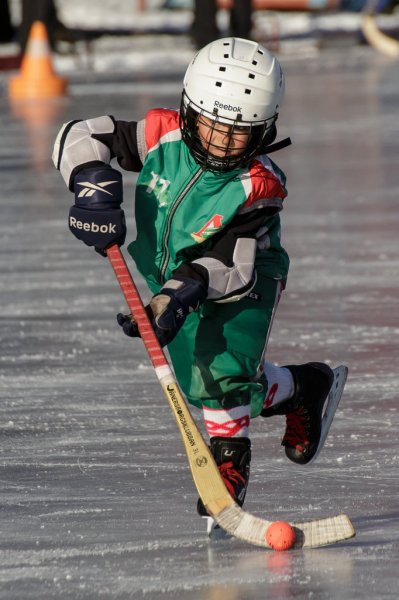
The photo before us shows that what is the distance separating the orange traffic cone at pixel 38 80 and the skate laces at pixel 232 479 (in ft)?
41.9

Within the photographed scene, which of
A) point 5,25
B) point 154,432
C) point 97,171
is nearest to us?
point 97,171

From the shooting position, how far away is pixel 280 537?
3555mm

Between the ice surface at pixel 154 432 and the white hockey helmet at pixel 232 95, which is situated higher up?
the white hockey helmet at pixel 232 95

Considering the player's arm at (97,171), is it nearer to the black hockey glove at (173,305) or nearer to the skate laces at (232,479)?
the black hockey glove at (173,305)

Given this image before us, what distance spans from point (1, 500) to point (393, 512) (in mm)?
1013

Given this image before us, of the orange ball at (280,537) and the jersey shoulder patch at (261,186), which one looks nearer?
the orange ball at (280,537)

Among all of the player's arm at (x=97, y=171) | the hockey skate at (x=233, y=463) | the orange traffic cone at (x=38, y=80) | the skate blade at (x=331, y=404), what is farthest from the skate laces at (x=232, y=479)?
the orange traffic cone at (x=38, y=80)

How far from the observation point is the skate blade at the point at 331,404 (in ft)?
14.2

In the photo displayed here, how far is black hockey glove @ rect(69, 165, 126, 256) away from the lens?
388 cm

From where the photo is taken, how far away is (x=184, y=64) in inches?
822

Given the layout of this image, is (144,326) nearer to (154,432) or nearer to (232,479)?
(232,479)

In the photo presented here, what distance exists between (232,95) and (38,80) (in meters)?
13.0

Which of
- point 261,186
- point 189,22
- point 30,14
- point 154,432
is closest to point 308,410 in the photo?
point 154,432

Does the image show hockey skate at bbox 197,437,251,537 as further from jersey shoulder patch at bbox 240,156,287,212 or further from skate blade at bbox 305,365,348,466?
jersey shoulder patch at bbox 240,156,287,212
